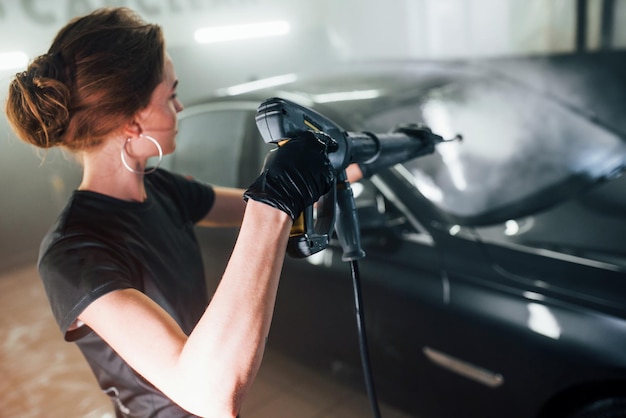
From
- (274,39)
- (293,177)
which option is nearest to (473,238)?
(293,177)

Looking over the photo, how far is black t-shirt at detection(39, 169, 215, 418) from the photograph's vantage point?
2.61ft

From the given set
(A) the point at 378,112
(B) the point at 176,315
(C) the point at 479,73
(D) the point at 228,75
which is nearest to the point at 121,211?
(B) the point at 176,315

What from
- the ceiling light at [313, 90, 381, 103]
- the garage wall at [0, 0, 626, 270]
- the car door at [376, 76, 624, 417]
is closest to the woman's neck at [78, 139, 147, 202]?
the garage wall at [0, 0, 626, 270]

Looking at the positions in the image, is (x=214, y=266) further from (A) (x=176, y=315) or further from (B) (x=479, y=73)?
Result: (B) (x=479, y=73)

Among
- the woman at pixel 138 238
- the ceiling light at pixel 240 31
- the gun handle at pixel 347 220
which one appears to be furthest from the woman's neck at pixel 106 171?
the ceiling light at pixel 240 31

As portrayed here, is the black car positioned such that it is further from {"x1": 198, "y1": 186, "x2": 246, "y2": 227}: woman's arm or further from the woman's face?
the woman's face

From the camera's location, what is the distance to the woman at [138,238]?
69 cm

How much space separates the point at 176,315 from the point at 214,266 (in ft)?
3.27

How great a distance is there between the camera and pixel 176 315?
985 mm

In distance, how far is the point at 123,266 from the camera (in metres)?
0.85

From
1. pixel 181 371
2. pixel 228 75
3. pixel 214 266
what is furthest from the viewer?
pixel 228 75

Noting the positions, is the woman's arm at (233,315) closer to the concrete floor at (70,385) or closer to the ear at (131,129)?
the ear at (131,129)

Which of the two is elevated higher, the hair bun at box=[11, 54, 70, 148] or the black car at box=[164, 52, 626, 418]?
the hair bun at box=[11, 54, 70, 148]

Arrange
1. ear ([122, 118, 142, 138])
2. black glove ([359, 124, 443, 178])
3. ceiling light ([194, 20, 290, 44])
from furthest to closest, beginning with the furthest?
ceiling light ([194, 20, 290, 44]) < black glove ([359, 124, 443, 178]) < ear ([122, 118, 142, 138])
